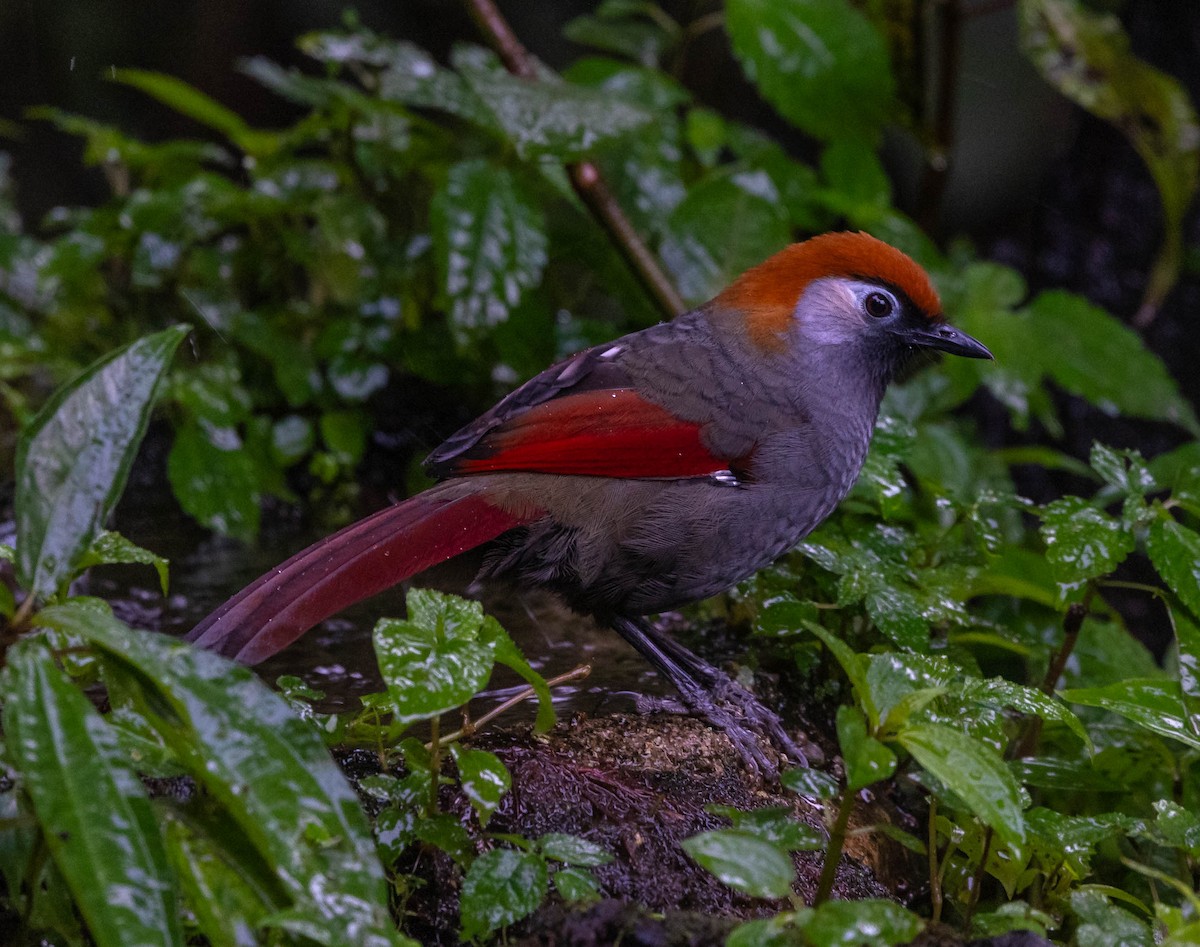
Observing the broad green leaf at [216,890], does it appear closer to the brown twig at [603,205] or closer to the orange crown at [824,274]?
the orange crown at [824,274]

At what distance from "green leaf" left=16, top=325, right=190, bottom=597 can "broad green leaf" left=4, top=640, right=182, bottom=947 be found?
13 cm

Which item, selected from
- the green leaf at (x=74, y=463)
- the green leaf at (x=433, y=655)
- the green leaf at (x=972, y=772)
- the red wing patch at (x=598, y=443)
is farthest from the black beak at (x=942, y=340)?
the green leaf at (x=74, y=463)

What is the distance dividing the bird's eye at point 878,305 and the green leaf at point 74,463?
162 cm

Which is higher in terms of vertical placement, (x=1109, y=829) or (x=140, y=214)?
(x=140, y=214)

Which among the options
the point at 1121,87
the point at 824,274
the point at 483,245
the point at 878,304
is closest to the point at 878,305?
the point at 878,304

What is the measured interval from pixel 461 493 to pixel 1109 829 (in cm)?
124

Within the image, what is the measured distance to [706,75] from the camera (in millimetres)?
6047

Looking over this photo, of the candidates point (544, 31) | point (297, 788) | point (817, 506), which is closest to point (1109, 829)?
point (817, 506)

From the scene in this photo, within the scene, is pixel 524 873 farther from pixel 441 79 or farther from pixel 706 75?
pixel 706 75

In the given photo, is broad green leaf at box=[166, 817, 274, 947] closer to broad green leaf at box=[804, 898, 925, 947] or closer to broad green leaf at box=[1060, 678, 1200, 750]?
broad green leaf at box=[804, 898, 925, 947]

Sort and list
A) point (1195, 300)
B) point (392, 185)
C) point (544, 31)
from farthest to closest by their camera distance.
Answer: point (544, 31)
point (1195, 300)
point (392, 185)

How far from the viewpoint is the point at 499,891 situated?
154cm

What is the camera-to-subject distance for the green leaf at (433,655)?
1485 mm

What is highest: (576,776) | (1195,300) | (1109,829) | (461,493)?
(461,493)
